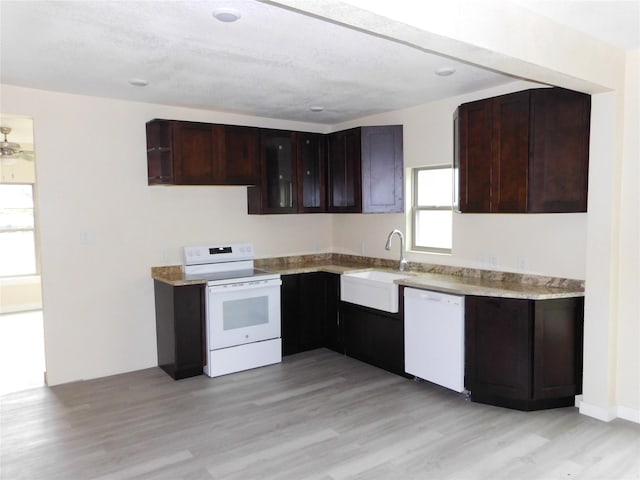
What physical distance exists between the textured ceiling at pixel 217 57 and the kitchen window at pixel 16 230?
4.19 m

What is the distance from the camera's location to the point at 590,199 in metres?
3.32

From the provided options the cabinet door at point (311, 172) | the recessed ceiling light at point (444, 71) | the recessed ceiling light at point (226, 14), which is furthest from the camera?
the cabinet door at point (311, 172)

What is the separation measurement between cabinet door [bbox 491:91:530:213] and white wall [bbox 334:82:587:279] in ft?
1.15

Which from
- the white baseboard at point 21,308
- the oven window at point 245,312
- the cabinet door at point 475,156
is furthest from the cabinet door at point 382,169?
the white baseboard at point 21,308

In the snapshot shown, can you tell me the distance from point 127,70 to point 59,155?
48.5 inches

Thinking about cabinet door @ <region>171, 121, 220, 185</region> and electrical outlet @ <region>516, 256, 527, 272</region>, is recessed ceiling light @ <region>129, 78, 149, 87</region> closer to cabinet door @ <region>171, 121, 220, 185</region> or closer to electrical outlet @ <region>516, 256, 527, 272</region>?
cabinet door @ <region>171, 121, 220, 185</region>

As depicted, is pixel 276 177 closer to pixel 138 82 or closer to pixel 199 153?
pixel 199 153

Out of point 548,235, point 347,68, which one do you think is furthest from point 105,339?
point 548,235

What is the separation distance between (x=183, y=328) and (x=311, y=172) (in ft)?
7.37

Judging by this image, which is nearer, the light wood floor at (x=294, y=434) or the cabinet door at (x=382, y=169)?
the light wood floor at (x=294, y=434)

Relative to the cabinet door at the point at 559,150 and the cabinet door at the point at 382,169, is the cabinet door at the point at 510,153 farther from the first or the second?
the cabinet door at the point at 382,169

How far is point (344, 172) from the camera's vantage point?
5.16m

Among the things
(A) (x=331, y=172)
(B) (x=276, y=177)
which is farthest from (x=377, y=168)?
(B) (x=276, y=177)

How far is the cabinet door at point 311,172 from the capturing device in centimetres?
524
